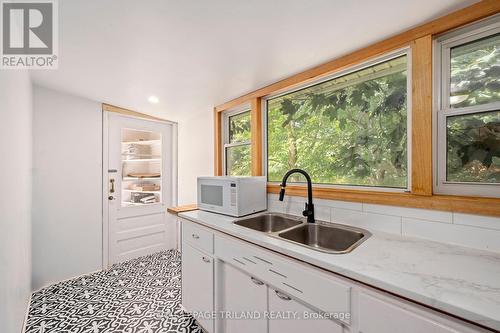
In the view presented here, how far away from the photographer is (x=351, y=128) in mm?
1608

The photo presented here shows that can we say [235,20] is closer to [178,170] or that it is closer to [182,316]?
[182,316]

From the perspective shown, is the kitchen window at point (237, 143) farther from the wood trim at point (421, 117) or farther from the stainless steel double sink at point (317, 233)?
the wood trim at point (421, 117)

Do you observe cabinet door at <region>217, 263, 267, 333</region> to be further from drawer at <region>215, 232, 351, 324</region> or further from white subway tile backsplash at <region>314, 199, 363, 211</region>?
white subway tile backsplash at <region>314, 199, 363, 211</region>

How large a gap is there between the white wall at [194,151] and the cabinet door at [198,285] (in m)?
1.18

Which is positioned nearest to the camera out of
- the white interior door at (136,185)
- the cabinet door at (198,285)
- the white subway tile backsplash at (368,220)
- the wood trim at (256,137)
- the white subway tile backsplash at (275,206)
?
the white subway tile backsplash at (368,220)

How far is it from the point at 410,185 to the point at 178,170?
2.95 meters

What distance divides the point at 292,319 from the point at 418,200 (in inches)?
37.2

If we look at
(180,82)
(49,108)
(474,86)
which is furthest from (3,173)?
(474,86)

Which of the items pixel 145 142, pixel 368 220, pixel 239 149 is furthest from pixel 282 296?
pixel 145 142

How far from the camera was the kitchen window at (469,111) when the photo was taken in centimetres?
107

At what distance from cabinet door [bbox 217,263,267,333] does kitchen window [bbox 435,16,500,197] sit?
1.19 meters

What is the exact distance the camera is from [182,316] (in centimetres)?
184

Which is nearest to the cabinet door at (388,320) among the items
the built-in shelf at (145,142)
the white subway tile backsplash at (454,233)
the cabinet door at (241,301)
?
the cabinet door at (241,301)

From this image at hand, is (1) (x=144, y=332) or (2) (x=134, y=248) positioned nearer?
(1) (x=144, y=332)
